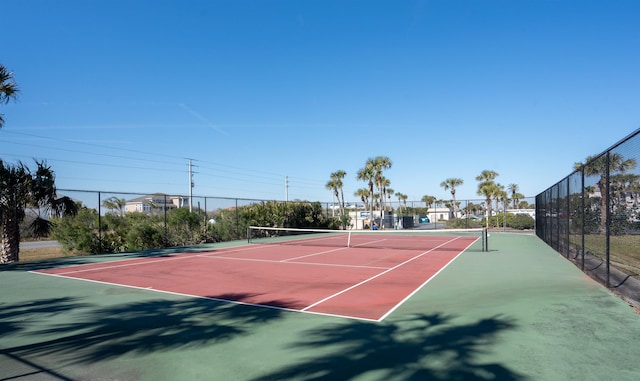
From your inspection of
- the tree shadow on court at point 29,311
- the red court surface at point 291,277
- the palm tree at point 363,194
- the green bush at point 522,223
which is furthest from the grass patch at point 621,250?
the palm tree at point 363,194

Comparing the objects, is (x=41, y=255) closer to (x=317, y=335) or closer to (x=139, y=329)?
(x=139, y=329)

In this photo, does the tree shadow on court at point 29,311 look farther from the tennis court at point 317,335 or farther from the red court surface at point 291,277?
the red court surface at point 291,277

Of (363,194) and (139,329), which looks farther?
(363,194)

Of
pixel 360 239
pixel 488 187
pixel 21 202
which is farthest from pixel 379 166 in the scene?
pixel 21 202

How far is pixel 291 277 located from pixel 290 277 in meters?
0.03

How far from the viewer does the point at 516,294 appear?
7.55 metres

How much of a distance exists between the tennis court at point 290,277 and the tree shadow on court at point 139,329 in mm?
836

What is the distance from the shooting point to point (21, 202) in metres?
13.3

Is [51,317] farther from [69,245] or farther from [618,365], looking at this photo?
[69,245]

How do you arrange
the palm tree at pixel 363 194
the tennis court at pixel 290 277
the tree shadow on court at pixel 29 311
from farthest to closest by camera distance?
the palm tree at pixel 363 194
the tennis court at pixel 290 277
the tree shadow on court at pixel 29 311

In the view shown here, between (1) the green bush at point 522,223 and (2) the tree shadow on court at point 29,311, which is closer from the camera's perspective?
(2) the tree shadow on court at point 29,311

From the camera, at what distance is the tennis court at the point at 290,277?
7.17 metres

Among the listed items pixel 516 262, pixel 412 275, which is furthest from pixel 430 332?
pixel 516 262

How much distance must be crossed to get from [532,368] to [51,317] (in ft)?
22.2
